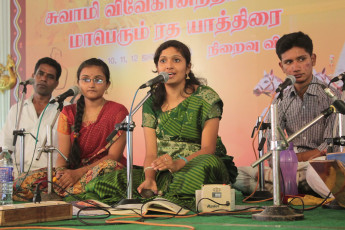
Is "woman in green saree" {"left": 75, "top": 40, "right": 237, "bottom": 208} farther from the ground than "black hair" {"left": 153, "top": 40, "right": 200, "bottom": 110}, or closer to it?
closer to it

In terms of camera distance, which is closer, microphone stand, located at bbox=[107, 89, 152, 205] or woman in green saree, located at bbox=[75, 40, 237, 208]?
microphone stand, located at bbox=[107, 89, 152, 205]

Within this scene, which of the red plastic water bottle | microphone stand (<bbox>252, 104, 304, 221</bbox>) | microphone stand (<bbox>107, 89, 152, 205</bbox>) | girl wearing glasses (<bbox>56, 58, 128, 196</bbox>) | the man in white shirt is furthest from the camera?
the man in white shirt

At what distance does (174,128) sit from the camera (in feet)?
10.7

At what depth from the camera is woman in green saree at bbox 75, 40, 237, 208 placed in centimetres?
309

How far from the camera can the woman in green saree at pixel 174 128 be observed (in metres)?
3.09

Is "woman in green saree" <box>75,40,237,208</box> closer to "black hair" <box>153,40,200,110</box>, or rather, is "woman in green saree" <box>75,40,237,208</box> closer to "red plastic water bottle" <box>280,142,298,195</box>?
"black hair" <box>153,40,200,110</box>

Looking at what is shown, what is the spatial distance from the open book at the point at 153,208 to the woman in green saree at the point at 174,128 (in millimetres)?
340

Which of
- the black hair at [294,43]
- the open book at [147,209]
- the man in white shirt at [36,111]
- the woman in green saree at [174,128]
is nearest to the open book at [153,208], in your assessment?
the open book at [147,209]

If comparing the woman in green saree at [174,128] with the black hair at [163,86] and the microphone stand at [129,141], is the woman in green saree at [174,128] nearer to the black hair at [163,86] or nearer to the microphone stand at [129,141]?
the black hair at [163,86]

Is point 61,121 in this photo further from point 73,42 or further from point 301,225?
point 301,225

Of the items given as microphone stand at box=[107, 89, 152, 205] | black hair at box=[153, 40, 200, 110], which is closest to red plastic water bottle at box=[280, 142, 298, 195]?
black hair at box=[153, 40, 200, 110]

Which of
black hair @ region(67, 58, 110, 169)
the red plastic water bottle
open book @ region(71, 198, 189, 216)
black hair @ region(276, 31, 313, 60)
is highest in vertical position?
black hair @ region(276, 31, 313, 60)

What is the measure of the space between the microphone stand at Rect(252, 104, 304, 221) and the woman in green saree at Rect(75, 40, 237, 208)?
0.84m

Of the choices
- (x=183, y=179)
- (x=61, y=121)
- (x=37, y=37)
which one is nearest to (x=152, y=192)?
(x=183, y=179)
